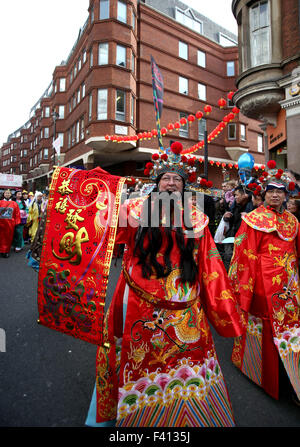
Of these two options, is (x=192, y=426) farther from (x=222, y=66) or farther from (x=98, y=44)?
(x=222, y=66)

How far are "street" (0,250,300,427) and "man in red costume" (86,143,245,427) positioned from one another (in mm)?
472

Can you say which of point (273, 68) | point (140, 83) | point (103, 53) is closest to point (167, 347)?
point (273, 68)

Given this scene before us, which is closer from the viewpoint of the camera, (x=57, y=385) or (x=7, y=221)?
(x=57, y=385)

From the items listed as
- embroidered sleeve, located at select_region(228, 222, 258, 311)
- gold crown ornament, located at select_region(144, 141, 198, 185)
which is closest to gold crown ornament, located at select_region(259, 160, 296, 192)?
embroidered sleeve, located at select_region(228, 222, 258, 311)

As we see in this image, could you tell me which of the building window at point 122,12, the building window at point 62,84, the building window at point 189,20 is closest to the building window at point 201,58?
the building window at point 189,20

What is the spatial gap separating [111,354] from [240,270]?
65.7 inches

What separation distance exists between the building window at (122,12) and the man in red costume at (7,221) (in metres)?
15.7

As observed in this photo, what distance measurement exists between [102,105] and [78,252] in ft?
60.7

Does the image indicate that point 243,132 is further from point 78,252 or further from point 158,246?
point 78,252

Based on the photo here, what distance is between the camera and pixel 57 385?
2721mm

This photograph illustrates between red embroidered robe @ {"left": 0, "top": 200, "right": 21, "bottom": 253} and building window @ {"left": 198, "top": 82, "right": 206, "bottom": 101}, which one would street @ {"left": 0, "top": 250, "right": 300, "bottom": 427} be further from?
building window @ {"left": 198, "top": 82, "right": 206, "bottom": 101}

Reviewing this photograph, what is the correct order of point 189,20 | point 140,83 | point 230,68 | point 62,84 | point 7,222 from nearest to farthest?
point 7,222
point 140,83
point 189,20
point 230,68
point 62,84
